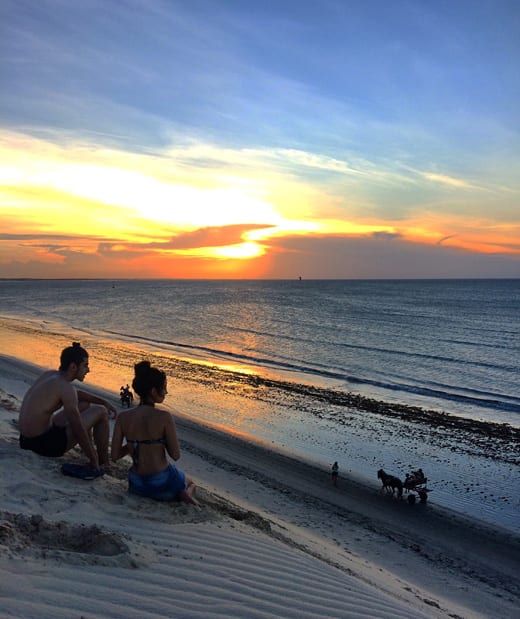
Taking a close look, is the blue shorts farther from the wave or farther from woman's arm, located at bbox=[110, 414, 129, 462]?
the wave

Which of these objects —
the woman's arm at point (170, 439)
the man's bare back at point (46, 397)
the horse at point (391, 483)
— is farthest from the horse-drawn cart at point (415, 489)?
the man's bare back at point (46, 397)

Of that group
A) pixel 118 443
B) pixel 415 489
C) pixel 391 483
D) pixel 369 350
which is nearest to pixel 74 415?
pixel 118 443

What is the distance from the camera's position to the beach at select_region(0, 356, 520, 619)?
3.34 m

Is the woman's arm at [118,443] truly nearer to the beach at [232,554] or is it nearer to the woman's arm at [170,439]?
the beach at [232,554]

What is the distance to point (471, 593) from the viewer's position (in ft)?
23.1

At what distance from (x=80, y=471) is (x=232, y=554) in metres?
2.23

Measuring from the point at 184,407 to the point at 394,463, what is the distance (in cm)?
779

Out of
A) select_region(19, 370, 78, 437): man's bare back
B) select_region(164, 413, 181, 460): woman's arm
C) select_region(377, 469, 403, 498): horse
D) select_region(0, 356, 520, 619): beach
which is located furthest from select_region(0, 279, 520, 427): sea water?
select_region(19, 370, 78, 437): man's bare back

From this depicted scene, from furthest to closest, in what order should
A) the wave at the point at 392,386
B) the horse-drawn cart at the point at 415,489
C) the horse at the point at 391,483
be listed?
the wave at the point at 392,386 < the horse at the point at 391,483 < the horse-drawn cart at the point at 415,489

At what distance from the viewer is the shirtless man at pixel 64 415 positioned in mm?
5449

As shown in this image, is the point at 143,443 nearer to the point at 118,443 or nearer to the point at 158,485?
the point at 118,443

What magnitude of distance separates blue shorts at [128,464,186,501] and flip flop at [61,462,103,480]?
0.57 metres

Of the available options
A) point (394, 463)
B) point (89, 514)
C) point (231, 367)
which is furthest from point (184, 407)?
point (89, 514)

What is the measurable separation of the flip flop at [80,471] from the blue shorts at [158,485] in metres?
0.57
